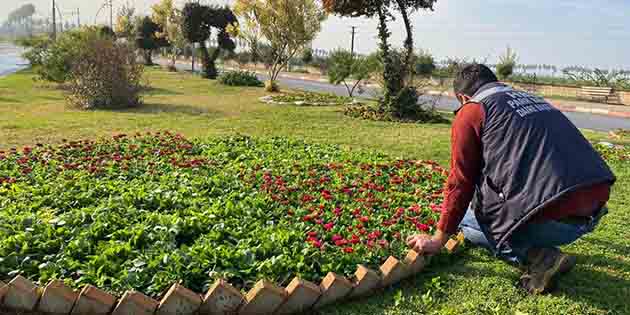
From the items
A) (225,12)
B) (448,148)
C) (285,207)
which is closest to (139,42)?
(225,12)

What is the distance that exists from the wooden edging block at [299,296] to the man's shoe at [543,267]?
1397 millimetres

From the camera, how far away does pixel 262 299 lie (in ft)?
10.0

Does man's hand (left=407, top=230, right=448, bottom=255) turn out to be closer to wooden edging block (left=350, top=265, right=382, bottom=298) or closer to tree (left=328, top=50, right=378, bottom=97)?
wooden edging block (left=350, top=265, right=382, bottom=298)

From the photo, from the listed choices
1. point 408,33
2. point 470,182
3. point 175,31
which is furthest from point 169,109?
point 175,31

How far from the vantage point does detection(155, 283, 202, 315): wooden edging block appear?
296 centimetres

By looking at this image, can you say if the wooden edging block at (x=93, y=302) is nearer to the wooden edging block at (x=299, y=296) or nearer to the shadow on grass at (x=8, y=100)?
the wooden edging block at (x=299, y=296)

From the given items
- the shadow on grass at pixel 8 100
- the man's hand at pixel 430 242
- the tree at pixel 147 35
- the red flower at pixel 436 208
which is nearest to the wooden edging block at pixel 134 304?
the man's hand at pixel 430 242

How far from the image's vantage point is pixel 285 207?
4.70m

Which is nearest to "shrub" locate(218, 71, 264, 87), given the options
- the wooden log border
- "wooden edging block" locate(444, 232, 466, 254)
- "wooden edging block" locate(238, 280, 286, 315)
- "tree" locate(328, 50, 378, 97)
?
"tree" locate(328, 50, 378, 97)

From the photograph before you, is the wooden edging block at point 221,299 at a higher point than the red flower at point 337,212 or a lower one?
lower

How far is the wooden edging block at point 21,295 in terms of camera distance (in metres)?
2.95

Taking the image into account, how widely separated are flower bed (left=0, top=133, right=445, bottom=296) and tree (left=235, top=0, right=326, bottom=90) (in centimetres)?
1471

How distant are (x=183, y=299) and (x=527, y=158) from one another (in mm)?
2173

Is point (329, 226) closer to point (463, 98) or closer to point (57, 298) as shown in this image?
point (463, 98)
